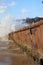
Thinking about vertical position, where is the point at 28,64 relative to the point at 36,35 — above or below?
below

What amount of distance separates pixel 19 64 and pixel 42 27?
1.32 m

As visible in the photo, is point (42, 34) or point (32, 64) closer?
point (42, 34)

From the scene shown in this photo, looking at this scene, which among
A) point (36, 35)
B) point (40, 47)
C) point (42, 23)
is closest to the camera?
point (42, 23)

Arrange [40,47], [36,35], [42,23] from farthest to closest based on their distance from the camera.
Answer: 1. [36,35]
2. [40,47]
3. [42,23]

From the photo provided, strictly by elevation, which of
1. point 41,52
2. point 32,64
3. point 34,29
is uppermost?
point 34,29

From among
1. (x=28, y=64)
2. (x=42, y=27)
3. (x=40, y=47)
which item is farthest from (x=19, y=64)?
(x=42, y=27)

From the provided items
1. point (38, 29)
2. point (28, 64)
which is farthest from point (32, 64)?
point (38, 29)

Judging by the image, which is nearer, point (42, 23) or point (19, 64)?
point (42, 23)

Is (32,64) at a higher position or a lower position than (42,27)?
lower

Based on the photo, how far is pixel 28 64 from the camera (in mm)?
5945

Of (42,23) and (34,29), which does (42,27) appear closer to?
(42,23)

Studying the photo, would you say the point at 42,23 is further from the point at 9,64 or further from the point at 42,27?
the point at 9,64

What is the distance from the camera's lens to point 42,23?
5277mm

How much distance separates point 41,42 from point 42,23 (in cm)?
56
